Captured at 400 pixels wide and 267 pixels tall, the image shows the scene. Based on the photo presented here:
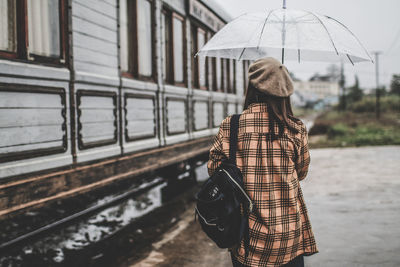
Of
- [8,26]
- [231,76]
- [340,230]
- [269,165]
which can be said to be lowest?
[340,230]

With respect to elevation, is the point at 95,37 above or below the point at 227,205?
above

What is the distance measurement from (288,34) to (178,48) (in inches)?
154

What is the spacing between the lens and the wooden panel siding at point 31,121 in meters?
2.83

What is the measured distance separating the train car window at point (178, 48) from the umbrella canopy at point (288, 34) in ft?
11.2

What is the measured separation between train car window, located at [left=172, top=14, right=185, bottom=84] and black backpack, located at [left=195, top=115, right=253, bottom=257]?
4.48 meters

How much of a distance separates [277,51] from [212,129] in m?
4.45

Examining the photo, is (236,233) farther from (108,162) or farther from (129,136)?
(129,136)

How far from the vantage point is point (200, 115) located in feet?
23.7

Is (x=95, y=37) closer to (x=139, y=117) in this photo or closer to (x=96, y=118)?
(x=96, y=118)

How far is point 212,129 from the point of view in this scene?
7.98 m

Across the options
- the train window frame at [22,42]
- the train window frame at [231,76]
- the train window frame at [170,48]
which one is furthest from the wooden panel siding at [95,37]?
the train window frame at [231,76]

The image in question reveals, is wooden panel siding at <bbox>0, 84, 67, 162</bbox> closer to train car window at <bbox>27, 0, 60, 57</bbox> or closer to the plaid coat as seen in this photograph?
train car window at <bbox>27, 0, 60, 57</bbox>

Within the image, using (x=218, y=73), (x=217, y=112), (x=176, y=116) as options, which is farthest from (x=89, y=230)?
(x=218, y=73)

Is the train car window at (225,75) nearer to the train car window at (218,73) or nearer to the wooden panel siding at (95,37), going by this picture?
the train car window at (218,73)
